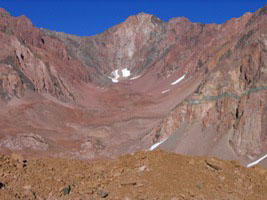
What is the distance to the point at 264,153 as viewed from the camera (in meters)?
39.0

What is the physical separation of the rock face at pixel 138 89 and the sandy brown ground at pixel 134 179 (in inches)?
1053

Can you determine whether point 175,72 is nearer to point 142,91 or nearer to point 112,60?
point 142,91

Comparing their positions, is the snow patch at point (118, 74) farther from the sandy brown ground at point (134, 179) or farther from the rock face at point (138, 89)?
the sandy brown ground at point (134, 179)

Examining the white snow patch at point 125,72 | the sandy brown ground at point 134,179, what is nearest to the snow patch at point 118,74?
the white snow patch at point 125,72

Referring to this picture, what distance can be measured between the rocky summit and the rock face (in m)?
0.14

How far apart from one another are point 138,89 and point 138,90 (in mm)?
1895

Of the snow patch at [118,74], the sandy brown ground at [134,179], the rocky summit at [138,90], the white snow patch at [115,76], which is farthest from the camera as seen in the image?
the snow patch at [118,74]

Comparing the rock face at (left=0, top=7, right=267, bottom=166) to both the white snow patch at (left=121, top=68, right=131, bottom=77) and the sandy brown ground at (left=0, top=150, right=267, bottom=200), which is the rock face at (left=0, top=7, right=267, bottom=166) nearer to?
the white snow patch at (left=121, top=68, right=131, bottom=77)

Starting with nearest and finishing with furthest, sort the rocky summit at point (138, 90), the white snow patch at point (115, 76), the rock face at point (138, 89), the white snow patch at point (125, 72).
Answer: the rocky summit at point (138, 90) < the rock face at point (138, 89) < the white snow patch at point (115, 76) < the white snow patch at point (125, 72)

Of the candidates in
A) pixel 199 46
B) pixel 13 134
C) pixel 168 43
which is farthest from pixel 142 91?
pixel 13 134

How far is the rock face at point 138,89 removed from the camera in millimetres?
46469

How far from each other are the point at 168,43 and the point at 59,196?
484 feet

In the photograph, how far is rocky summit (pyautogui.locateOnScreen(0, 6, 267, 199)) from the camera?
1766 inches

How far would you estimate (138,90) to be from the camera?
12900 cm
